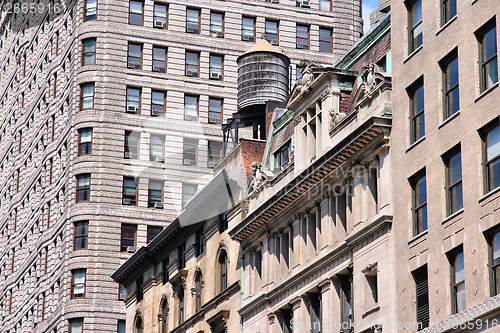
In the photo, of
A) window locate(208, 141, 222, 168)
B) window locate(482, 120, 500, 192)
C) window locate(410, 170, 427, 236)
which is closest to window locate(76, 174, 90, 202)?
window locate(208, 141, 222, 168)

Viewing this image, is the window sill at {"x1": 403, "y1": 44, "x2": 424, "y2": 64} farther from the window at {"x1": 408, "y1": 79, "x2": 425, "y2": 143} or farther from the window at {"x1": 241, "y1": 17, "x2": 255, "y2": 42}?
the window at {"x1": 241, "y1": 17, "x2": 255, "y2": 42}

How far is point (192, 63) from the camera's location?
97938 millimetres

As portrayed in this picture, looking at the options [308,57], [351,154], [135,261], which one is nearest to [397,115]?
[351,154]

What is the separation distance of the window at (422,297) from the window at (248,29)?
61670 millimetres

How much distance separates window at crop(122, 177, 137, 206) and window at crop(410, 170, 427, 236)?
2096 inches

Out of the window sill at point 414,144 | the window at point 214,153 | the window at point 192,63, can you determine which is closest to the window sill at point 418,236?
the window sill at point 414,144

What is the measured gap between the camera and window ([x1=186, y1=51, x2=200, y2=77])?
3832 inches

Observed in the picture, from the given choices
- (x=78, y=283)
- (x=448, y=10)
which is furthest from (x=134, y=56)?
(x=448, y=10)

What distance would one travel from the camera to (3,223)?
403ft

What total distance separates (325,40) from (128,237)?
2712 centimetres

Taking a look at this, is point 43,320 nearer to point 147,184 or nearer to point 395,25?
point 147,184

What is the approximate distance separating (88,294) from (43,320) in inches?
462

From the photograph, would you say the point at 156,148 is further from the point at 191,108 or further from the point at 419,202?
the point at 419,202

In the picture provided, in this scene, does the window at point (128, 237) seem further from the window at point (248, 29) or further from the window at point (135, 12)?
the window at point (248, 29)
